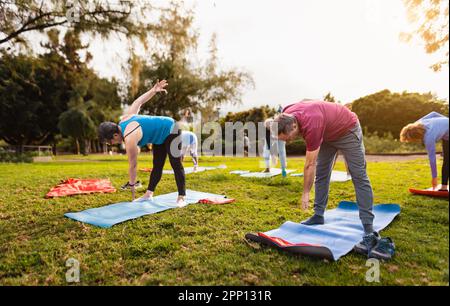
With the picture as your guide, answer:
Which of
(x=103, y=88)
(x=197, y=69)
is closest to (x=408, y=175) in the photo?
(x=197, y=69)

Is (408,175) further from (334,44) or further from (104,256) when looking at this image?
(104,256)

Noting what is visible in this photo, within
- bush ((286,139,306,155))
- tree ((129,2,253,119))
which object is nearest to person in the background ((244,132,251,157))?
bush ((286,139,306,155))

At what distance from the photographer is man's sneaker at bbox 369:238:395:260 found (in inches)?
87.0

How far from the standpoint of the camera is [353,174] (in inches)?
102

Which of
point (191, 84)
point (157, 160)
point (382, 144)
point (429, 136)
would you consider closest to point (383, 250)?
point (429, 136)

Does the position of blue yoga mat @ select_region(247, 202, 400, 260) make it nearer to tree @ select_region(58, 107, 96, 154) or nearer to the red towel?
the red towel

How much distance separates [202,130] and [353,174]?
14.6m

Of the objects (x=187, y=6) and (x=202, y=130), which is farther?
(x=202, y=130)

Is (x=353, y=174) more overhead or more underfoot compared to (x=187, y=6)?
more underfoot

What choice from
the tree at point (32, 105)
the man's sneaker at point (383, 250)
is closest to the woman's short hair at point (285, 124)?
the man's sneaker at point (383, 250)

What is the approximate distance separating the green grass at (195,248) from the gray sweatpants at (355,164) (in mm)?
415

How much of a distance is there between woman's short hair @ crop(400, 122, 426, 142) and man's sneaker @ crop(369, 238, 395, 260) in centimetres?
183

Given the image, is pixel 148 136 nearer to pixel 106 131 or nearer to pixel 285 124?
pixel 106 131

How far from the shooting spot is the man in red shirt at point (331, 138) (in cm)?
233
